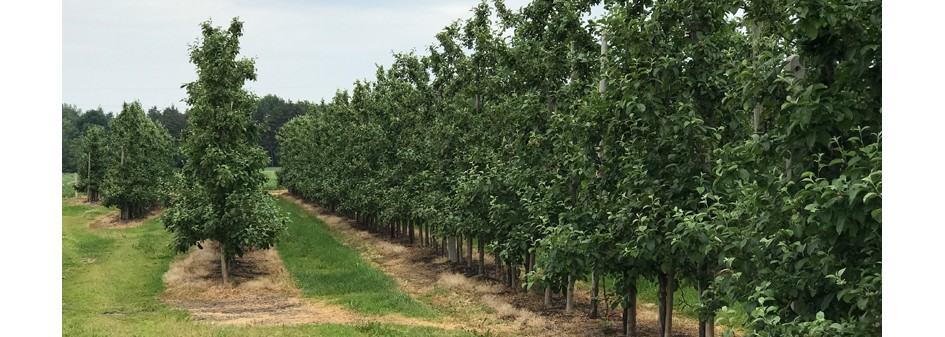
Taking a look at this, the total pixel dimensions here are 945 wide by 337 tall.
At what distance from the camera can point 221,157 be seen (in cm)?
2219

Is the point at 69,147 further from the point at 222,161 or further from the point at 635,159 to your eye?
the point at 635,159

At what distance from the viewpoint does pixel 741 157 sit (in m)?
8.06

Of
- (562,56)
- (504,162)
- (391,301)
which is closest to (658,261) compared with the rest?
(562,56)

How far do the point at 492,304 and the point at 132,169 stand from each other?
36.2 m

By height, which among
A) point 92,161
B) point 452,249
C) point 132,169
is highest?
point 92,161

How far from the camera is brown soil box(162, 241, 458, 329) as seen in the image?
1825cm

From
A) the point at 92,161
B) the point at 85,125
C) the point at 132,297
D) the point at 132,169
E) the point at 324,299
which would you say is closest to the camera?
the point at 324,299

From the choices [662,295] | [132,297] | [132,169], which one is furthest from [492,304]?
[132,169]

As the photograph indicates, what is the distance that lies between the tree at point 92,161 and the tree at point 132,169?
1471 cm

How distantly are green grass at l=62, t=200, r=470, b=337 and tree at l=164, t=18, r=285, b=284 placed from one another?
2.37m

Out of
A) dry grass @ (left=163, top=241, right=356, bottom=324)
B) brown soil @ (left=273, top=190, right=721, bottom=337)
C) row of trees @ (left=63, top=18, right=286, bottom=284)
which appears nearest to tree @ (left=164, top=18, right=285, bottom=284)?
row of trees @ (left=63, top=18, right=286, bottom=284)

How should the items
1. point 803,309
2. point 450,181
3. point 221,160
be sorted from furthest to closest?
point 450,181 < point 221,160 < point 803,309
